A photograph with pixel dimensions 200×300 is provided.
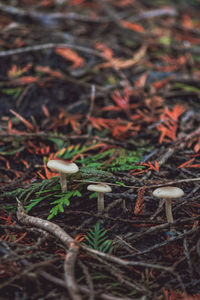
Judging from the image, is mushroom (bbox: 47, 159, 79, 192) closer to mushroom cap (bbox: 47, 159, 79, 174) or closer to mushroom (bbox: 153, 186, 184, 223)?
mushroom cap (bbox: 47, 159, 79, 174)

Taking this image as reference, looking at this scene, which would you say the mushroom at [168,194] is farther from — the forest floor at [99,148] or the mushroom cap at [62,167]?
the mushroom cap at [62,167]

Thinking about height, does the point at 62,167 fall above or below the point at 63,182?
above

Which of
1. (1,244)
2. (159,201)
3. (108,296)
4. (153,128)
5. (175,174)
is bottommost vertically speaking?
(108,296)

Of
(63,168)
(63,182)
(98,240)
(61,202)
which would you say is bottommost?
(98,240)

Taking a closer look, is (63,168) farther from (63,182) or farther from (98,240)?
(98,240)

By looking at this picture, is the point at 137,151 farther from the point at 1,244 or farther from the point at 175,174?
the point at 1,244

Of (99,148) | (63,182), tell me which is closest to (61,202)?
(63,182)

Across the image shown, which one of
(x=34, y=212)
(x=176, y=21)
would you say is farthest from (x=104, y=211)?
(x=176, y=21)
